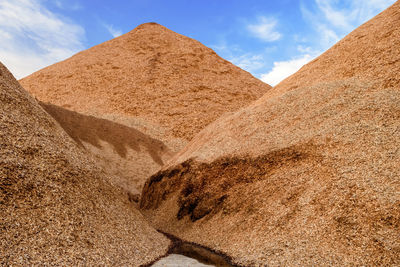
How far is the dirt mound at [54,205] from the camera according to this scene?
4164mm

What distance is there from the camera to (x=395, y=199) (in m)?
4.80

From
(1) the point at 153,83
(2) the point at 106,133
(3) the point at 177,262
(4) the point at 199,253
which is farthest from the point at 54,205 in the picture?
(1) the point at 153,83

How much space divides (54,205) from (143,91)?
19.3 m

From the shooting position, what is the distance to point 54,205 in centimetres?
485

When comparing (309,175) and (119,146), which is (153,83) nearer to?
(119,146)

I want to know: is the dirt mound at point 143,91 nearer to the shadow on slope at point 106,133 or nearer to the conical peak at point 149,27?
→ the shadow on slope at point 106,133

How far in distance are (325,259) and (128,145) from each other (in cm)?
1264

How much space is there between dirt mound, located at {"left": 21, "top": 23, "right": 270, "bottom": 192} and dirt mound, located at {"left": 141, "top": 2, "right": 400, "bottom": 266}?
571 centimetres

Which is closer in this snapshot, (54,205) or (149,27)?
(54,205)

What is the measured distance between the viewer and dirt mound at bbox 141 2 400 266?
490 cm

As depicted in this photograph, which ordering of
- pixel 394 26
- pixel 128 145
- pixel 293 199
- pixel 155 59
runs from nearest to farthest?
pixel 293 199, pixel 394 26, pixel 128 145, pixel 155 59

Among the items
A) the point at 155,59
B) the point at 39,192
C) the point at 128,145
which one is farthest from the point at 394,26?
the point at 155,59

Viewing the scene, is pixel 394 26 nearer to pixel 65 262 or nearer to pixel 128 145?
pixel 65 262

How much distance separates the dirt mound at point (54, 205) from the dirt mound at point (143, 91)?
668 centimetres
